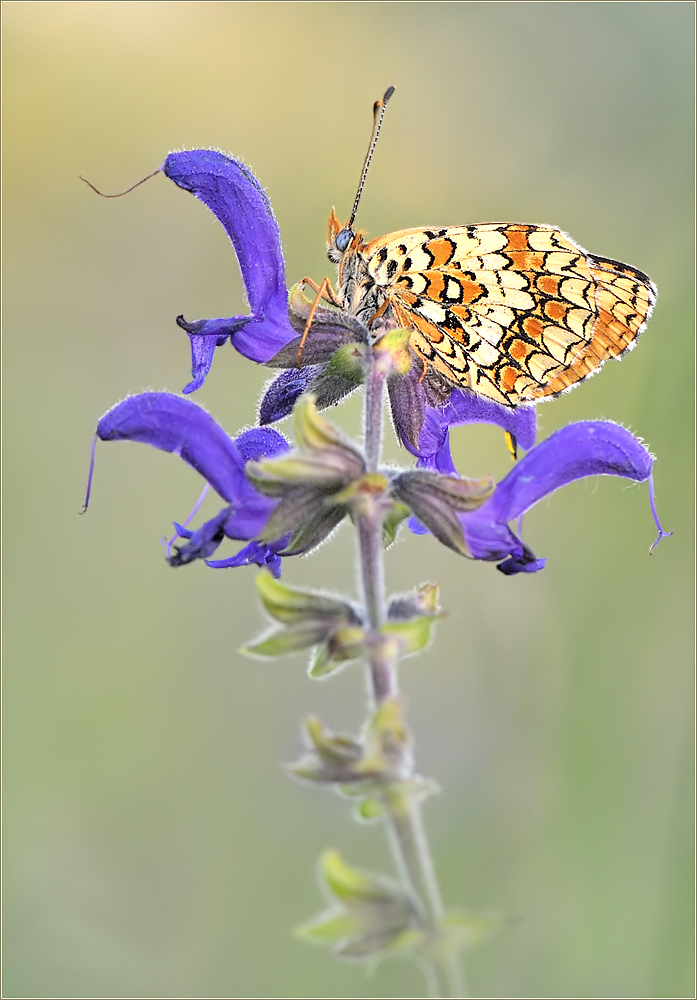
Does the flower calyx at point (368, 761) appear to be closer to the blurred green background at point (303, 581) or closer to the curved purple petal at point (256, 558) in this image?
the curved purple petal at point (256, 558)

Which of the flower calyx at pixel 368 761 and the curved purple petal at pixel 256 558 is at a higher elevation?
the curved purple petal at pixel 256 558

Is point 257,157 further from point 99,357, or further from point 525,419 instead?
point 525,419

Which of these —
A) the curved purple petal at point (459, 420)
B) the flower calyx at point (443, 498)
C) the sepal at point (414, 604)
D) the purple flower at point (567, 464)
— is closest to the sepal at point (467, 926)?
the sepal at point (414, 604)

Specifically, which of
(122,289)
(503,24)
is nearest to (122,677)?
(122,289)

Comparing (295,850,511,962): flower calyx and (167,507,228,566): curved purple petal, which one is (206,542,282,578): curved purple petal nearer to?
(167,507,228,566): curved purple petal

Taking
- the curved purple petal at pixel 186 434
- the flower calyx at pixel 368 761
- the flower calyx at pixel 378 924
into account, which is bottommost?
the flower calyx at pixel 378 924

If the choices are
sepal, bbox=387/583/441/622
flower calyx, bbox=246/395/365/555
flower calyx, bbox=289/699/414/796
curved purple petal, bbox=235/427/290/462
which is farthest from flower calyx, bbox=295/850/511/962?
curved purple petal, bbox=235/427/290/462
